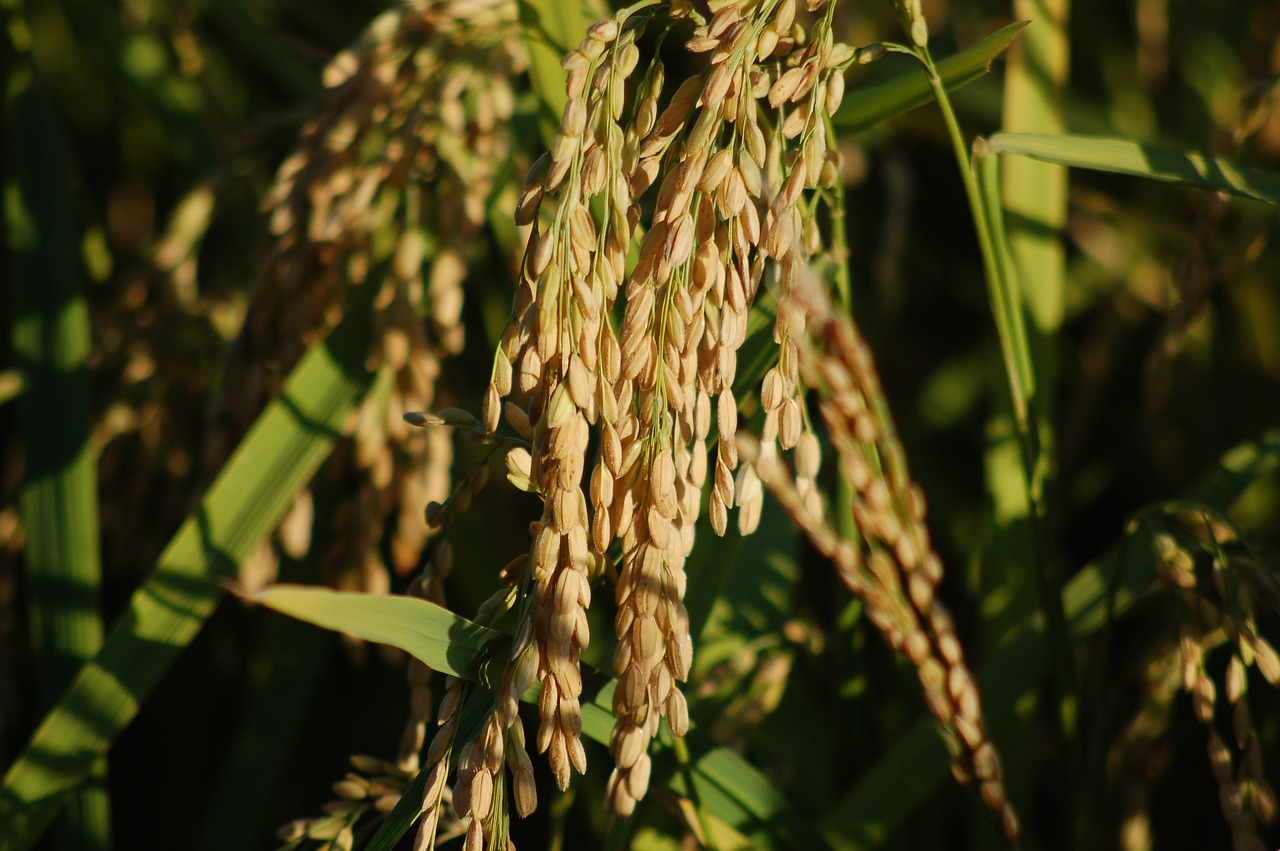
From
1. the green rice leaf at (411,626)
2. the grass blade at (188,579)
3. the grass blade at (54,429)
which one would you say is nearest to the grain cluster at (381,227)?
the grass blade at (188,579)

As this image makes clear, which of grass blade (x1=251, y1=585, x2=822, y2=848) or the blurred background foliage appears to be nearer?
grass blade (x1=251, y1=585, x2=822, y2=848)

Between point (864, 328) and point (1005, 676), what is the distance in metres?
0.74

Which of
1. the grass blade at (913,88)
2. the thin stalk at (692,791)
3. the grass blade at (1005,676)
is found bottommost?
Result: the grass blade at (1005,676)

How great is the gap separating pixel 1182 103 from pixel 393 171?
1525 mm

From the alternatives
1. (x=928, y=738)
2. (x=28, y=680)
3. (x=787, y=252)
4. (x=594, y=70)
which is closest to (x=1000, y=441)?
(x=928, y=738)

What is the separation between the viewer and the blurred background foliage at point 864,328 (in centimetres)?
106

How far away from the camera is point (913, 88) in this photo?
2.58ft

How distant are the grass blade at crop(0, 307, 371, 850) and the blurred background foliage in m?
0.11

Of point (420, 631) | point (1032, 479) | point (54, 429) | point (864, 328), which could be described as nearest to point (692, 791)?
point (420, 631)

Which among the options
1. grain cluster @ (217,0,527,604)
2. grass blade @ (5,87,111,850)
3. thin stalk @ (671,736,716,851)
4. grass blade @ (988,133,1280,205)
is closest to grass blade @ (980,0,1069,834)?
grass blade @ (988,133,1280,205)

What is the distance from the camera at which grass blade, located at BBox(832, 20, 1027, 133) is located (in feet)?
2.35

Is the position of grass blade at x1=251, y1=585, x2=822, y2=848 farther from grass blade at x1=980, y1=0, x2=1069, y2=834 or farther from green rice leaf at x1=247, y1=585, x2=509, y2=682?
grass blade at x1=980, y1=0, x2=1069, y2=834

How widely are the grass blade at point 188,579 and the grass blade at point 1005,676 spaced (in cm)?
63

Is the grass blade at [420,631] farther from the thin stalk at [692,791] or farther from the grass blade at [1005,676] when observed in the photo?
the grass blade at [1005,676]
